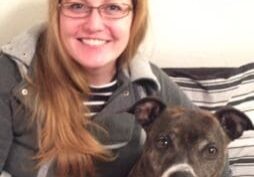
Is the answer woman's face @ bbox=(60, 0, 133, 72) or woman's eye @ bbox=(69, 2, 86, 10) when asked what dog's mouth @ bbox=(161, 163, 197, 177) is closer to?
woman's face @ bbox=(60, 0, 133, 72)

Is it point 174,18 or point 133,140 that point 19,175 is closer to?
point 133,140

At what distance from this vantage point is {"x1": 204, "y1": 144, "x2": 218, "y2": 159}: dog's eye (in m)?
1.83

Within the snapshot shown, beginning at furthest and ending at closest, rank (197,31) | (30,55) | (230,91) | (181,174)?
(197,31) → (230,91) → (30,55) → (181,174)

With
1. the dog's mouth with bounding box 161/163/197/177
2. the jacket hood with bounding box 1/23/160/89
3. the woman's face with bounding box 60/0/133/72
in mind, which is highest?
the woman's face with bounding box 60/0/133/72

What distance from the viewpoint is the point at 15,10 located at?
2449 mm

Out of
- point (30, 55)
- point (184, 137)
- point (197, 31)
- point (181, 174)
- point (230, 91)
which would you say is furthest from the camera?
point (197, 31)

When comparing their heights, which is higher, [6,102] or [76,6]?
[76,6]

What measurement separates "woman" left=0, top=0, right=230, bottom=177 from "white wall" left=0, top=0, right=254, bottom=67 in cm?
49

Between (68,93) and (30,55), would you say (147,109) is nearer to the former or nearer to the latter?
(68,93)

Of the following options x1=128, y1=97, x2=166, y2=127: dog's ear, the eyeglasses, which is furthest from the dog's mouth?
the eyeglasses

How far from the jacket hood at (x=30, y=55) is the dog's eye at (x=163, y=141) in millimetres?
314

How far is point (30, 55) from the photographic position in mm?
1932

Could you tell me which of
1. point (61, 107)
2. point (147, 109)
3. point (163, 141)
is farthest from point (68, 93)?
point (163, 141)

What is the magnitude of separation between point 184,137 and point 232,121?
0.83 ft
